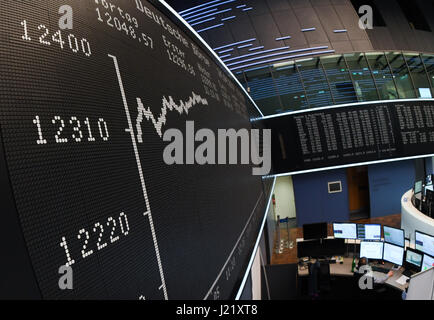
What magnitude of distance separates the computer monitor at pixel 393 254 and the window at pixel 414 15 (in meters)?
8.04

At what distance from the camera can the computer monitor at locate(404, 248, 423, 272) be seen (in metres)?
4.46

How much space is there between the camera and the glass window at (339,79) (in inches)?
312

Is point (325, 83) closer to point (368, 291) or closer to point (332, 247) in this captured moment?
point (332, 247)

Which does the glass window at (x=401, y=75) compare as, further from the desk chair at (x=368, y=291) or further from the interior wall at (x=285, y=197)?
the desk chair at (x=368, y=291)

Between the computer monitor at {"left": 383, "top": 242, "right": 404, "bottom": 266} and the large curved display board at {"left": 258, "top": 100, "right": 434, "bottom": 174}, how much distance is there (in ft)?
8.00

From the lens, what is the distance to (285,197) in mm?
8578

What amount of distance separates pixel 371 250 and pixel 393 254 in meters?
0.36

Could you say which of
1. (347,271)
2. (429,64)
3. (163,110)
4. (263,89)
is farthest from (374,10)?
(163,110)

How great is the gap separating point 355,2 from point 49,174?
11160 mm

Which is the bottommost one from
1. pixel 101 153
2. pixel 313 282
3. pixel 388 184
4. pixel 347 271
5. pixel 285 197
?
pixel 347 271

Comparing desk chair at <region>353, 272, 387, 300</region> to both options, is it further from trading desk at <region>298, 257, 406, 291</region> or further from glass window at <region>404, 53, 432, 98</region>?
glass window at <region>404, 53, 432, 98</region>
